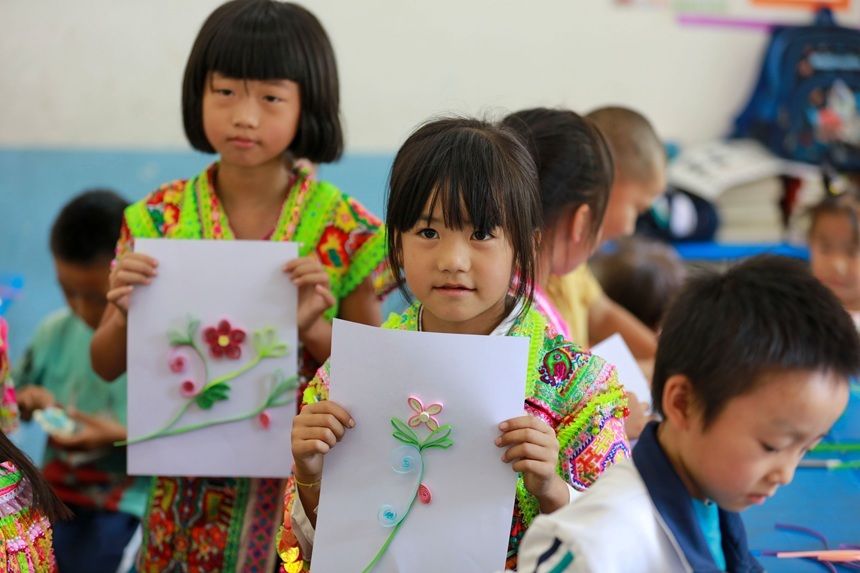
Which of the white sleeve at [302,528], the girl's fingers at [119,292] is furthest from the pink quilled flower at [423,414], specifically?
the girl's fingers at [119,292]

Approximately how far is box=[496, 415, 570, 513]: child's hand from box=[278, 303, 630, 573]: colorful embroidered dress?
69mm

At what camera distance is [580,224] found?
1642mm

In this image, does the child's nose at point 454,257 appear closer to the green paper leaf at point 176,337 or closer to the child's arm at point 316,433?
the child's arm at point 316,433

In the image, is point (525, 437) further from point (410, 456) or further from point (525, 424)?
point (410, 456)

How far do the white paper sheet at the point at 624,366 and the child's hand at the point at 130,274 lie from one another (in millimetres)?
719

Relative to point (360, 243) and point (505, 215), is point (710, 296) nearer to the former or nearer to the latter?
point (505, 215)

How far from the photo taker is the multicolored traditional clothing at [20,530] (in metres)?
1.30

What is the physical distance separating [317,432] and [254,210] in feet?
2.06

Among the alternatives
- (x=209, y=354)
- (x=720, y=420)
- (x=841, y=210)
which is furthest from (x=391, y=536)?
(x=841, y=210)

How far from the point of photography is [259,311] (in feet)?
5.30

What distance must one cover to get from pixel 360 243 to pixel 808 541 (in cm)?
81

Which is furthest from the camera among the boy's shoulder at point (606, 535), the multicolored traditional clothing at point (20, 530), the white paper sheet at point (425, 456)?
the multicolored traditional clothing at point (20, 530)

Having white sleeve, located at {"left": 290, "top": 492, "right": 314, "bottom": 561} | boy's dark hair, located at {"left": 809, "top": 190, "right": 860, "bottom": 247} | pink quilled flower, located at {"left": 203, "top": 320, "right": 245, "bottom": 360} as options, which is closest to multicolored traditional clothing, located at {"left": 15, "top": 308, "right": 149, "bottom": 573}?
pink quilled flower, located at {"left": 203, "top": 320, "right": 245, "bottom": 360}

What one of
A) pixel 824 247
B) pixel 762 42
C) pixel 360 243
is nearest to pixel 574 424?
pixel 360 243
